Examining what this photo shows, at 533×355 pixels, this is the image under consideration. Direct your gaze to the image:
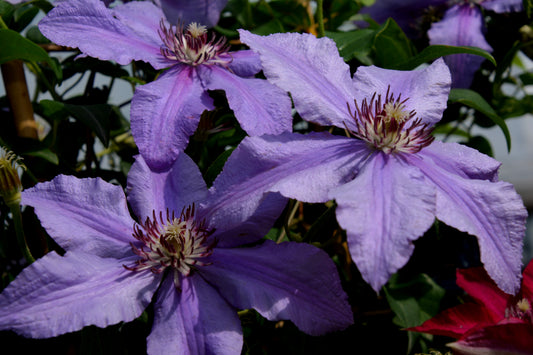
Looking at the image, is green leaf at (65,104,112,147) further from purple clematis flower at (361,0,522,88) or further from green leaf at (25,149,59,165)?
purple clematis flower at (361,0,522,88)

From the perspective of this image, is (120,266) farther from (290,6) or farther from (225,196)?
(290,6)

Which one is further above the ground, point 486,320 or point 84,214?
point 84,214

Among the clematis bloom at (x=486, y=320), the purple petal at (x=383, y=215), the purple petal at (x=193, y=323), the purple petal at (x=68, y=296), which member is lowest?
the clematis bloom at (x=486, y=320)

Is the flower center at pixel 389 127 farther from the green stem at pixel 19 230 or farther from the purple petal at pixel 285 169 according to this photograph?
the green stem at pixel 19 230

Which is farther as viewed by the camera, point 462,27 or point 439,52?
point 462,27

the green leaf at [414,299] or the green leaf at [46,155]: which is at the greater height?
the green leaf at [46,155]

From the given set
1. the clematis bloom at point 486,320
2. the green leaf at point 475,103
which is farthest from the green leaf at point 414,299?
the green leaf at point 475,103

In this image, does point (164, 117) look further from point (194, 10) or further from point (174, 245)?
point (194, 10)

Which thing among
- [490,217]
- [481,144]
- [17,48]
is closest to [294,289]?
[490,217]
